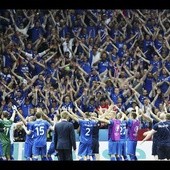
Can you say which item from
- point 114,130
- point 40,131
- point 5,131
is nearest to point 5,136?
point 5,131

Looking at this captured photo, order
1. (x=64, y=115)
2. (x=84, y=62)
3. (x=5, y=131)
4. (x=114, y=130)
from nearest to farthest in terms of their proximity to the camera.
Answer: (x=64, y=115), (x=5, y=131), (x=114, y=130), (x=84, y=62)

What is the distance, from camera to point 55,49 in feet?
65.1

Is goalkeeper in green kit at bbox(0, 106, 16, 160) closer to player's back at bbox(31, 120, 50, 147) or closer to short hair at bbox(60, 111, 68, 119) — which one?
player's back at bbox(31, 120, 50, 147)

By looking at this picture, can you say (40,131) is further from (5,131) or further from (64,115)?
(64,115)

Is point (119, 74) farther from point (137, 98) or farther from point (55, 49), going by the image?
point (55, 49)

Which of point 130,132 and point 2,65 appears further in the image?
point 2,65

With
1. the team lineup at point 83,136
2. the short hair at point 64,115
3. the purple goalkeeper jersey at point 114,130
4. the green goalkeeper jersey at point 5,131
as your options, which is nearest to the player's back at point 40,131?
the team lineup at point 83,136

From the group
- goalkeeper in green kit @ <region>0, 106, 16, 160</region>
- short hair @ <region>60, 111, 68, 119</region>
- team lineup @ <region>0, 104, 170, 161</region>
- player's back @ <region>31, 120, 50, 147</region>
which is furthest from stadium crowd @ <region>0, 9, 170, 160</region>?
short hair @ <region>60, 111, 68, 119</region>

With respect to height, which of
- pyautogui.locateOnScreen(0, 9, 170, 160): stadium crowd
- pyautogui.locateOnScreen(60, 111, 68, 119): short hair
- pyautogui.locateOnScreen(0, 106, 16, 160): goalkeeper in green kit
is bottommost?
pyautogui.locateOnScreen(0, 106, 16, 160): goalkeeper in green kit

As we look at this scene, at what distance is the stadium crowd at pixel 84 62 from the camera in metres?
17.5

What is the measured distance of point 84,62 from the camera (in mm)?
19266

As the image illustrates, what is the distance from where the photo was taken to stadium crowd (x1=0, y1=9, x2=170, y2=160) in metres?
17.5

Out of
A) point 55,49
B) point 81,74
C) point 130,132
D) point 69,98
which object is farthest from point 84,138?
point 55,49
